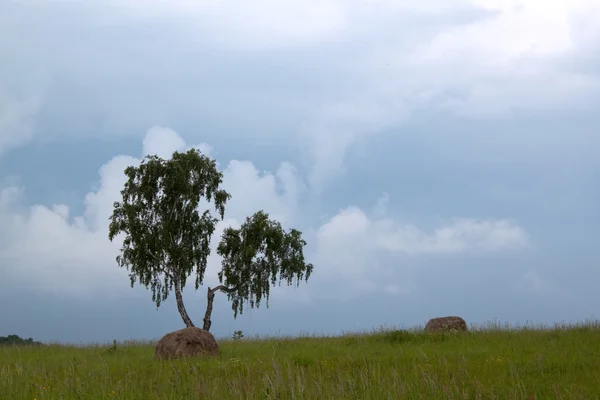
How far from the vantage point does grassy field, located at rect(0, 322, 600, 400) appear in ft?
27.5

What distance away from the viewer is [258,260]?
123 feet

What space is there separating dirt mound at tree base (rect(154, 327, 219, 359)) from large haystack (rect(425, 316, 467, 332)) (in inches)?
350

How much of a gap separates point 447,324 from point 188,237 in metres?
20.2

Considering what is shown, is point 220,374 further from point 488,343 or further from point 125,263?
point 125,263

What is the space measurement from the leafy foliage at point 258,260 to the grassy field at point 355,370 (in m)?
16.1

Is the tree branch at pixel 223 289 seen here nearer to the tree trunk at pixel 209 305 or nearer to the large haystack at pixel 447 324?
the tree trunk at pixel 209 305

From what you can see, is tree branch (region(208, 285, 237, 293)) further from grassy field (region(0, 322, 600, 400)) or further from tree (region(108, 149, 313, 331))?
grassy field (region(0, 322, 600, 400))

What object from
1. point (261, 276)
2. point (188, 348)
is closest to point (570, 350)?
point (188, 348)

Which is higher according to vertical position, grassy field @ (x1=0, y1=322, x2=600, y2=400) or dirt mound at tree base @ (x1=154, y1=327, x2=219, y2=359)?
dirt mound at tree base @ (x1=154, y1=327, x2=219, y2=359)

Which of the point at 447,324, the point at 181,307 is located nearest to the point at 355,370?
the point at 447,324

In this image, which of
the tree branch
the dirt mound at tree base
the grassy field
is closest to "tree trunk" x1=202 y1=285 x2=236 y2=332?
the tree branch

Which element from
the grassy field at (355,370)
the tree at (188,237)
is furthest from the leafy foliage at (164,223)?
the grassy field at (355,370)

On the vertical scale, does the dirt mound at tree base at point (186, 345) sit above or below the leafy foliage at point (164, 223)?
below

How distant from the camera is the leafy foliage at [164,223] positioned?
1401 inches
